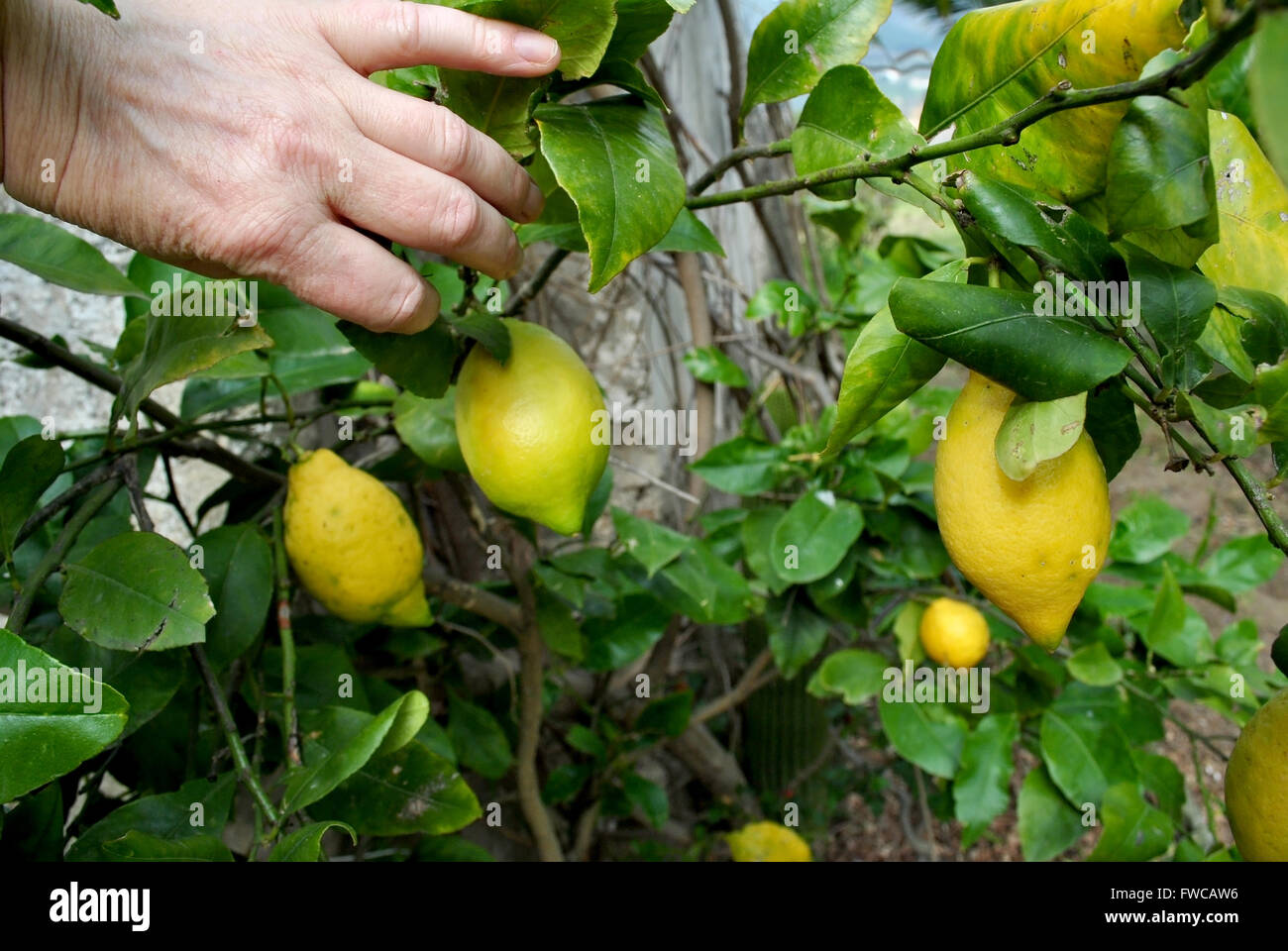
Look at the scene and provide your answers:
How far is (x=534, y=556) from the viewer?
94 cm

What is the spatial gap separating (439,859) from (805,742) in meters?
1.23

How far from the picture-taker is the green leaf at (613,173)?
378mm

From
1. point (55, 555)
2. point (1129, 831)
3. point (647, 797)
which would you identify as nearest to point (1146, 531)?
point (1129, 831)

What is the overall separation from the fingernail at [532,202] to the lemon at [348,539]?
0.28 m

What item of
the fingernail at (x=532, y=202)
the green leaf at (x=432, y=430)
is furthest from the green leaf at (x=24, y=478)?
the fingernail at (x=532, y=202)

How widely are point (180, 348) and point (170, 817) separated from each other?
12.3 inches

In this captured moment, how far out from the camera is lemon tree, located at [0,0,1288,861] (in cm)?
38

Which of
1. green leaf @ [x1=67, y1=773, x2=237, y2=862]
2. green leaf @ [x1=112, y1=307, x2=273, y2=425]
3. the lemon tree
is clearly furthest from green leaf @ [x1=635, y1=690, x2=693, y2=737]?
green leaf @ [x1=112, y1=307, x2=273, y2=425]

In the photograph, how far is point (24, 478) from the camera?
1.82ft

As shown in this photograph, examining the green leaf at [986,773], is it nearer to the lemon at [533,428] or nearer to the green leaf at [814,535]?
the green leaf at [814,535]

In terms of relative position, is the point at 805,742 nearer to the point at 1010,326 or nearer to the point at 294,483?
the point at 294,483

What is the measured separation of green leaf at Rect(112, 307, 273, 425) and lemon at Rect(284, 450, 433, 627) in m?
0.13

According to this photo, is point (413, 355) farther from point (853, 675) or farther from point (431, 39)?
point (853, 675)
